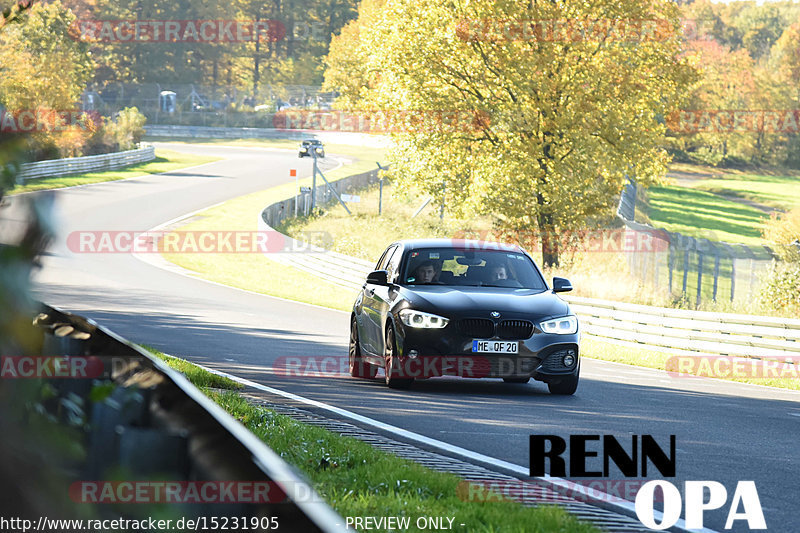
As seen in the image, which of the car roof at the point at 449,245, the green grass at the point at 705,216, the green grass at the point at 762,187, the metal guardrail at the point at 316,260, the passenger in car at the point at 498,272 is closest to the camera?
the passenger in car at the point at 498,272

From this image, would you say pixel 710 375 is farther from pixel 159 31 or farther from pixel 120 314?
pixel 159 31

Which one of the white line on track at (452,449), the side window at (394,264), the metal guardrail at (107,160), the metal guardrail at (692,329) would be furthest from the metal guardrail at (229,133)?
the white line on track at (452,449)

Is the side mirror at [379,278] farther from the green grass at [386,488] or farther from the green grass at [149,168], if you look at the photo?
the green grass at [149,168]

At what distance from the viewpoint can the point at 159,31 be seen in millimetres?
108625

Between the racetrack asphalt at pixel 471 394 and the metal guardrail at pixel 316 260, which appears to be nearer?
the racetrack asphalt at pixel 471 394

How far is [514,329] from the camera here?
38.0 ft

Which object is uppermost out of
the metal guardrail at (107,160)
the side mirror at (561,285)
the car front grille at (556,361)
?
the side mirror at (561,285)

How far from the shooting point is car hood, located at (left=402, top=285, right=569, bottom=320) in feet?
38.0

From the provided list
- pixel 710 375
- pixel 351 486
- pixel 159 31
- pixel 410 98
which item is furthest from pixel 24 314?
pixel 159 31

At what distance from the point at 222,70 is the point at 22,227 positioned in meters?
120

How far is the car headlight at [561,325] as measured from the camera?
1175 cm

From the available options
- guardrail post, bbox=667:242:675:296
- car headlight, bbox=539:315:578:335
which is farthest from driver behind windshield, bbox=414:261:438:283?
guardrail post, bbox=667:242:675:296

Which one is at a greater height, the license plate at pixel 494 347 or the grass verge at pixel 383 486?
the grass verge at pixel 383 486

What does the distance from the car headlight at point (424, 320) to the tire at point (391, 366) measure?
31cm
